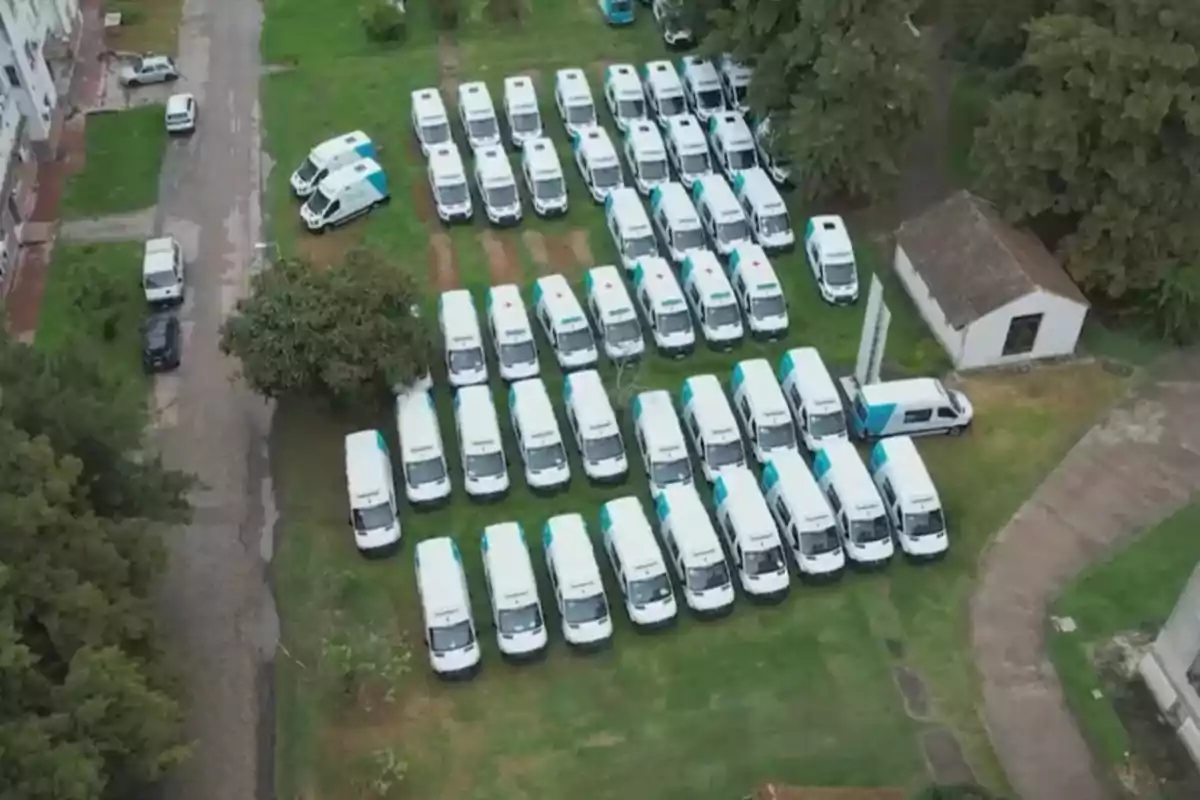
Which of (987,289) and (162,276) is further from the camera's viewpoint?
(162,276)

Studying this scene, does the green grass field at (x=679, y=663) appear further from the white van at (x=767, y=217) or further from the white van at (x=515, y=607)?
the white van at (x=767, y=217)

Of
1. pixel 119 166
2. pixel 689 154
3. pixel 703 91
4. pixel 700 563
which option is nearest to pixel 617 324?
pixel 700 563

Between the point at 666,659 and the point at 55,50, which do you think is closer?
the point at 666,659

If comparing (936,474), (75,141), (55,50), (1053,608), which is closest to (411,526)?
(936,474)

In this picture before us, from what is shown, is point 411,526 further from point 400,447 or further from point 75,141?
point 75,141

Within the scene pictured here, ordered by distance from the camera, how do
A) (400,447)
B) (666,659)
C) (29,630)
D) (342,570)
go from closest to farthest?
(29,630) → (666,659) → (342,570) → (400,447)

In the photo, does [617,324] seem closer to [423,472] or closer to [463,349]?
[463,349]

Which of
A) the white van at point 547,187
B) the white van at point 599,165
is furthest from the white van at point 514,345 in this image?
the white van at point 599,165
